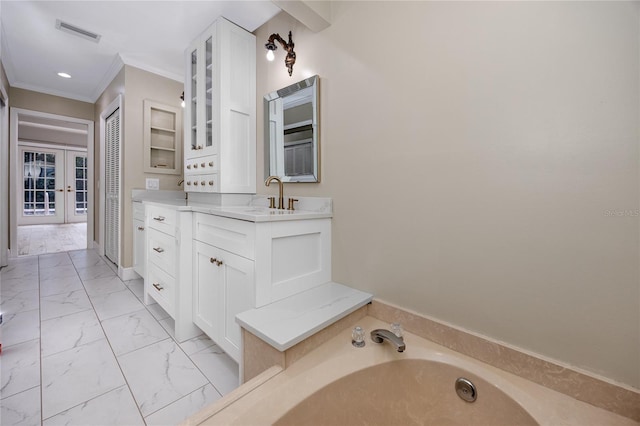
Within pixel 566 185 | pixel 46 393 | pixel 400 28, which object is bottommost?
pixel 46 393

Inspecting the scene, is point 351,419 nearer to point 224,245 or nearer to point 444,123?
point 224,245

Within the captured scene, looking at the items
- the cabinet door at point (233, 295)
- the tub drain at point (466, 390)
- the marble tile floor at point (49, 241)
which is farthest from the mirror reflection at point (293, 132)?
the marble tile floor at point (49, 241)

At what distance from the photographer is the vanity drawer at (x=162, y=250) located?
196 centimetres

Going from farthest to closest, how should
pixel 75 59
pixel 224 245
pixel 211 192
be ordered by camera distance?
pixel 75 59 < pixel 211 192 < pixel 224 245

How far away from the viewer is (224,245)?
154cm

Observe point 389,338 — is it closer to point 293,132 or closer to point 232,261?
point 232,261

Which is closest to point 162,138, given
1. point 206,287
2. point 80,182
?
point 206,287

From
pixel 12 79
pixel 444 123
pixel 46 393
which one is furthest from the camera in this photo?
pixel 12 79

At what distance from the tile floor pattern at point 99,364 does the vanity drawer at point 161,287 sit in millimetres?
140

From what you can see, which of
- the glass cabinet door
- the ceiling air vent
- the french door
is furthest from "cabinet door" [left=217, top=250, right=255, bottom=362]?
the french door

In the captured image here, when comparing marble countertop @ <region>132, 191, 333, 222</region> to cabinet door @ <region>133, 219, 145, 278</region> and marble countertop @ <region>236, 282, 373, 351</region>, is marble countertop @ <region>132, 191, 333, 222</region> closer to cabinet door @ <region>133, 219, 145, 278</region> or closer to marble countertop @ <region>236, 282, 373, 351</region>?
cabinet door @ <region>133, 219, 145, 278</region>

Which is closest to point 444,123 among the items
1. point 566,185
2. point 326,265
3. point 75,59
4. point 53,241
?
point 566,185

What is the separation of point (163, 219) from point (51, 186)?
7.95 metres

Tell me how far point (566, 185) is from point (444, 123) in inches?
19.4
